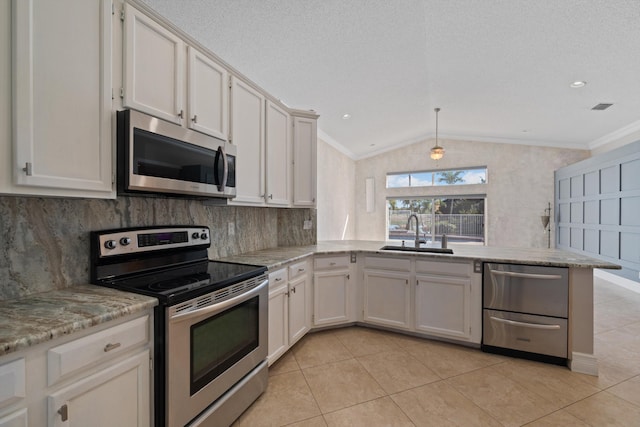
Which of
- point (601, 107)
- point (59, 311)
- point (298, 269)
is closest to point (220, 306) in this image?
point (59, 311)

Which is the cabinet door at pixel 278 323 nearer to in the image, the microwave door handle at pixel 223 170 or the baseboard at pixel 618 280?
the microwave door handle at pixel 223 170

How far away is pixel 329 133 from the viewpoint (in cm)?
580

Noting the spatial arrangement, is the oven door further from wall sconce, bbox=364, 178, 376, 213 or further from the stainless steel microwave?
wall sconce, bbox=364, 178, 376, 213

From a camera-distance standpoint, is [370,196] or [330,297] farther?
[370,196]

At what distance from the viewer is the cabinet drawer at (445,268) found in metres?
2.66

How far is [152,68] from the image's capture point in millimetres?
1618

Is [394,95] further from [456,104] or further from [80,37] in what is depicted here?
[80,37]

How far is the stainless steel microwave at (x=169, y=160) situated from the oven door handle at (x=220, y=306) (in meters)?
0.69

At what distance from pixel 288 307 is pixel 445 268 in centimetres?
153

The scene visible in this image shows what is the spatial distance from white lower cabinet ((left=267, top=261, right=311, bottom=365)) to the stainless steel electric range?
0.21 metres

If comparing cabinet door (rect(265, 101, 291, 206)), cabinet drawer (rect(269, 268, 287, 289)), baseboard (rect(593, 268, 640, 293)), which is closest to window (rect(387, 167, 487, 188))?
baseboard (rect(593, 268, 640, 293))

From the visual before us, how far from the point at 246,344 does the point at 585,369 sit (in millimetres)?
2684

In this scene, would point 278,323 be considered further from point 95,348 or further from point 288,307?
point 95,348

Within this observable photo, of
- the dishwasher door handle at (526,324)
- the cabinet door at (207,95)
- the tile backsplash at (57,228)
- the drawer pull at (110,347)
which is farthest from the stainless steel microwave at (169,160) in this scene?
the dishwasher door handle at (526,324)
